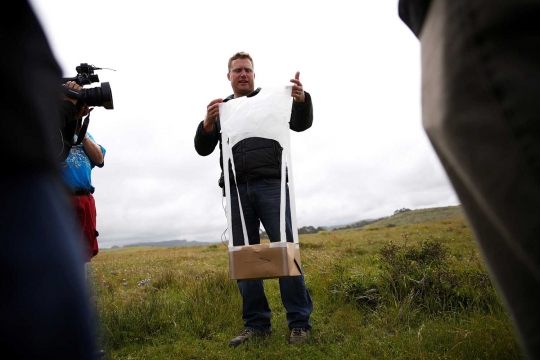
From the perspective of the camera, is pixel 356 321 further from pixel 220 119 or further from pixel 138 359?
pixel 220 119

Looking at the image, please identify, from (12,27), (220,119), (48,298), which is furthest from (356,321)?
(12,27)

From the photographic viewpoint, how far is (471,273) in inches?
146

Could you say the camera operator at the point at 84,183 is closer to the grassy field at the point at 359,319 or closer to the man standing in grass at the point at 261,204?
the grassy field at the point at 359,319

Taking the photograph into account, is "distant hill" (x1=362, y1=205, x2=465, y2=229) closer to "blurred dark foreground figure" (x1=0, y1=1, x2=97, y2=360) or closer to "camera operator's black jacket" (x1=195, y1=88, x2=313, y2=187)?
"camera operator's black jacket" (x1=195, y1=88, x2=313, y2=187)

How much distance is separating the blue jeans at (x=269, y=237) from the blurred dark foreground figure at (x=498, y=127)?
2715mm

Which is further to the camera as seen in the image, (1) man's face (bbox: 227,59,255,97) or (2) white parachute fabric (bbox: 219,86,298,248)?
(1) man's face (bbox: 227,59,255,97)

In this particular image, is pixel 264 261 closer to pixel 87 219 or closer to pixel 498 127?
pixel 87 219

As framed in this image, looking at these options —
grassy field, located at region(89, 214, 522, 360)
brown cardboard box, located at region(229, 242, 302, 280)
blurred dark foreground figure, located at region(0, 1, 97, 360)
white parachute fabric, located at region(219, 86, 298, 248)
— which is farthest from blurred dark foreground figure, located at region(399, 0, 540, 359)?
white parachute fabric, located at region(219, 86, 298, 248)

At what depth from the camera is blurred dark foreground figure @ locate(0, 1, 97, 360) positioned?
0.73m

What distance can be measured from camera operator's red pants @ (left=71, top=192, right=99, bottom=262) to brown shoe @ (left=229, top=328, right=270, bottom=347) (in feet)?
4.38

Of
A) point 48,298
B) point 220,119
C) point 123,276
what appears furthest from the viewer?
point 123,276

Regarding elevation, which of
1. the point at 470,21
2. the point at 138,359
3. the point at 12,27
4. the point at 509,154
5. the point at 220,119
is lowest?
the point at 138,359

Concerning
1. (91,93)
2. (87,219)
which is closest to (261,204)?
(87,219)

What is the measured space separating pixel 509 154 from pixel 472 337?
8.41 ft
